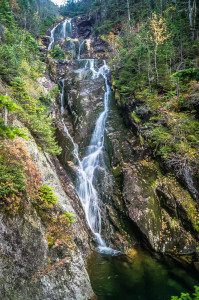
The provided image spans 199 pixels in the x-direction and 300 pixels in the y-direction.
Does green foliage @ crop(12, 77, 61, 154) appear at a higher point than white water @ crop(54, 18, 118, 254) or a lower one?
higher

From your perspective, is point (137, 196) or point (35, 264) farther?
point (137, 196)

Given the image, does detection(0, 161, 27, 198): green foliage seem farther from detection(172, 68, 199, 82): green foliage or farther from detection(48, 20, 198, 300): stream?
detection(172, 68, 199, 82): green foliage

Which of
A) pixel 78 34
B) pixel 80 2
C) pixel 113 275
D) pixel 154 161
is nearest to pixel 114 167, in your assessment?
pixel 154 161

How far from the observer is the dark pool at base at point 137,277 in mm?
6793

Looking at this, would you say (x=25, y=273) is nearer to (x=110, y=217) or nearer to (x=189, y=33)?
(x=110, y=217)

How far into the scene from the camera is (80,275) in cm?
590

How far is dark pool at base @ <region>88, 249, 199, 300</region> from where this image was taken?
22.3 ft

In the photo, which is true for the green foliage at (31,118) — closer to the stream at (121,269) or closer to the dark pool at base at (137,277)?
the stream at (121,269)

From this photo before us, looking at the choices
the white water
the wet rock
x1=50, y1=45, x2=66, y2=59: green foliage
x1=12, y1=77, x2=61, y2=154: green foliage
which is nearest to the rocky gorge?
the white water

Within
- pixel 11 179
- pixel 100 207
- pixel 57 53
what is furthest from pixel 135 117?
pixel 57 53

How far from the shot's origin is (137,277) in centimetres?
770

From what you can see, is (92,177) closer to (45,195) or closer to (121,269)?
(121,269)

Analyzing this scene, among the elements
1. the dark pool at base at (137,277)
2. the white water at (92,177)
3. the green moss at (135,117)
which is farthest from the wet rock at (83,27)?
the dark pool at base at (137,277)

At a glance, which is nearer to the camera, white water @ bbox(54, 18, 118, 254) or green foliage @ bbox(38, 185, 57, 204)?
green foliage @ bbox(38, 185, 57, 204)
